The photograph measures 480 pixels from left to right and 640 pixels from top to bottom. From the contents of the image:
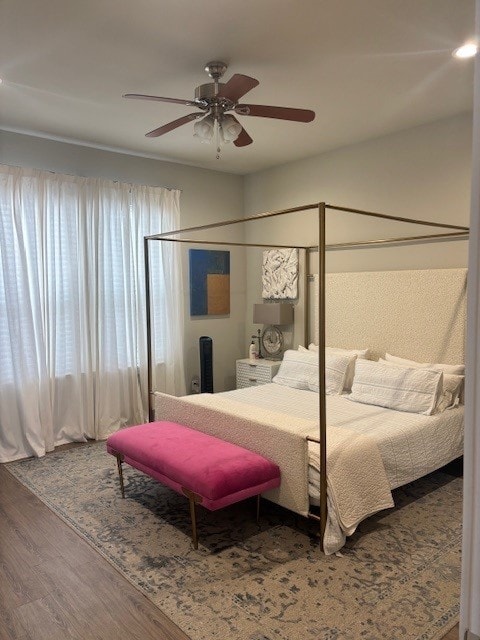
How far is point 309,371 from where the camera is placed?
433 cm

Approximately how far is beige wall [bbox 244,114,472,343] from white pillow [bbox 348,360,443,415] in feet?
3.22

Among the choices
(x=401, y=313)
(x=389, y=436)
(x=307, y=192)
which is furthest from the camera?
(x=307, y=192)

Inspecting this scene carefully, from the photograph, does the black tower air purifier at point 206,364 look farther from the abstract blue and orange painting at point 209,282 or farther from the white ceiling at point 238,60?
the white ceiling at point 238,60

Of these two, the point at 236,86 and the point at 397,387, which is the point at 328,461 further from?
the point at 236,86

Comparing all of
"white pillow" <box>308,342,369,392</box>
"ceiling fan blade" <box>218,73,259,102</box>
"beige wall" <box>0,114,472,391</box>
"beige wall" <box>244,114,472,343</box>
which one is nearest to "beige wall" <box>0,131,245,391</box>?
"beige wall" <box>0,114,472,391</box>

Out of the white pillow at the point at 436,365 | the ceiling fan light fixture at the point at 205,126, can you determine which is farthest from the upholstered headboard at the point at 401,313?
the ceiling fan light fixture at the point at 205,126

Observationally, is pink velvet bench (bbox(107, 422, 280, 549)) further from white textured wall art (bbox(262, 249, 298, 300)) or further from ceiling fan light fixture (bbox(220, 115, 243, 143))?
white textured wall art (bbox(262, 249, 298, 300))

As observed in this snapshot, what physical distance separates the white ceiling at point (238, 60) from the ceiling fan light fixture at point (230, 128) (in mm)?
354

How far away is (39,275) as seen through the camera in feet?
13.6

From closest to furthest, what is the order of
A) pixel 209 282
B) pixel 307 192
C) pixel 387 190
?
pixel 387 190
pixel 307 192
pixel 209 282

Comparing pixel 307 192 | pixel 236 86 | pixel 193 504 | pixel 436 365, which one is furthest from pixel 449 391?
pixel 236 86

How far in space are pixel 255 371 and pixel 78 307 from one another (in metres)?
1.90

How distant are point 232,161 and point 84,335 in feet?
7.76

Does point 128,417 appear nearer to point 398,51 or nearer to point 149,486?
point 149,486
